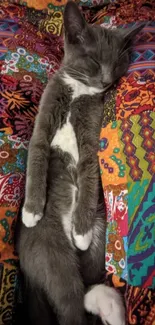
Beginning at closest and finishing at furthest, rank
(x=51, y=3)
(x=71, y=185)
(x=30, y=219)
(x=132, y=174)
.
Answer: (x=132, y=174) < (x=30, y=219) < (x=71, y=185) < (x=51, y=3)

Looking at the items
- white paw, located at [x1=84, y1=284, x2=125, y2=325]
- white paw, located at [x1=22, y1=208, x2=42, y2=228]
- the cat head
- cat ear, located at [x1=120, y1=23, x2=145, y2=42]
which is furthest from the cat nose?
white paw, located at [x1=84, y1=284, x2=125, y2=325]

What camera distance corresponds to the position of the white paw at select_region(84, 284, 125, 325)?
1037mm

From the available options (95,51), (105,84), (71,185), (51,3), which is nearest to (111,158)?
(71,185)

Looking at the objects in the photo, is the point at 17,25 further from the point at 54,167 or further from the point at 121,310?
the point at 121,310

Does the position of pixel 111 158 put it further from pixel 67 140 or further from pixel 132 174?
pixel 67 140

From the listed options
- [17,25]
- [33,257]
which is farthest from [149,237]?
[17,25]

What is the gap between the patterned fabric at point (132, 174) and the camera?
0.99 meters

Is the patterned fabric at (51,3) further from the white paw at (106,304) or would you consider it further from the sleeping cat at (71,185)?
the white paw at (106,304)

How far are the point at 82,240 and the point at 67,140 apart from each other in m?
0.39

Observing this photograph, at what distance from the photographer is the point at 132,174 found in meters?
1.06

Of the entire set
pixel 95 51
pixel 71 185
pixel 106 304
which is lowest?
pixel 106 304

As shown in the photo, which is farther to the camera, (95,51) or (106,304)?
(95,51)

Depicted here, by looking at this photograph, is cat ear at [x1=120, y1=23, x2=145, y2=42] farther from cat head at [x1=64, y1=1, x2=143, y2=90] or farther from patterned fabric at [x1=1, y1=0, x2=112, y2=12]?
patterned fabric at [x1=1, y1=0, x2=112, y2=12]

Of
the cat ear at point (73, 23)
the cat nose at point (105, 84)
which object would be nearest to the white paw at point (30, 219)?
the cat nose at point (105, 84)
